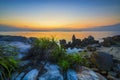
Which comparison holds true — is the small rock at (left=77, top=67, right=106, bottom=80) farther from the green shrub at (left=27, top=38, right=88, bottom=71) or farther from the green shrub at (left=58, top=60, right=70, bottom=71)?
the green shrub at (left=58, top=60, right=70, bottom=71)

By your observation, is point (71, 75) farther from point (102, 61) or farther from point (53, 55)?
point (102, 61)

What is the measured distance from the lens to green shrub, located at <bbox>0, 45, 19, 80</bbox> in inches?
210

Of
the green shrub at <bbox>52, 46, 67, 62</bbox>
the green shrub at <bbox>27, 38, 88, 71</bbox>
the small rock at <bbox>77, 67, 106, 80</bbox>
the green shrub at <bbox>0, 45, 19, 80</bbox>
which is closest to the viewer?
the green shrub at <bbox>0, 45, 19, 80</bbox>

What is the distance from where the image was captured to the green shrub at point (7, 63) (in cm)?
534

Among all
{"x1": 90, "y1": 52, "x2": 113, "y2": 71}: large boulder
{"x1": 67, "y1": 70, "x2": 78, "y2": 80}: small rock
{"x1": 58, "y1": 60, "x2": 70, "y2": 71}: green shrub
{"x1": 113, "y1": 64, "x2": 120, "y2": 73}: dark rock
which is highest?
{"x1": 58, "y1": 60, "x2": 70, "y2": 71}: green shrub

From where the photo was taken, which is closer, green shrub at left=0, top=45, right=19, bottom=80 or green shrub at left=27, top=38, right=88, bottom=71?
green shrub at left=0, top=45, right=19, bottom=80

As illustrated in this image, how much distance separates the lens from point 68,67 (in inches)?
233

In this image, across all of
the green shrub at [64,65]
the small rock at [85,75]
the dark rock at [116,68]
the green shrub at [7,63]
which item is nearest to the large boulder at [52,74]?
the green shrub at [64,65]

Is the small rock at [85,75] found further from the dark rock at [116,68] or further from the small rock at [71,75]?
the dark rock at [116,68]

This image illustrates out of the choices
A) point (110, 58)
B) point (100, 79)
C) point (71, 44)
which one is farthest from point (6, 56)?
point (71, 44)

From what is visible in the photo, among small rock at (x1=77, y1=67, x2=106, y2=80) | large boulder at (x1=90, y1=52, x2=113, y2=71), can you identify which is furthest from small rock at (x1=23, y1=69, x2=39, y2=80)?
large boulder at (x1=90, y1=52, x2=113, y2=71)

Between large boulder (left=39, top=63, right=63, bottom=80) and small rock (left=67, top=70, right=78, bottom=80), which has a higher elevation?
large boulder (left=39, top=63, right=63, bottom=80)

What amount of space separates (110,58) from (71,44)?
6.59m

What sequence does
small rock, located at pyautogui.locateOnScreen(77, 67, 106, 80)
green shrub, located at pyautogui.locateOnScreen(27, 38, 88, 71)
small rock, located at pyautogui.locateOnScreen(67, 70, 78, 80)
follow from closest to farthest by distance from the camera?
small rock, located at pyautogui.locateOnScreen(67, 70, 78, 80) < small rock, located at pyautogui.locateOnScreen(77, 67, 106, 80) < green shrub, located at pyautogui.locateOnScreen(27, 38, 88, 71)
